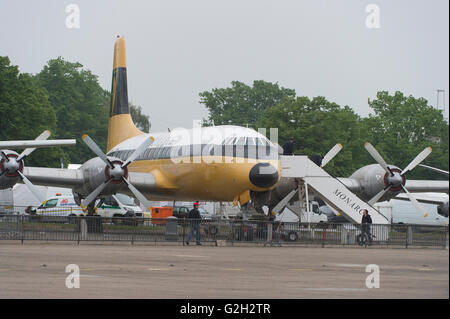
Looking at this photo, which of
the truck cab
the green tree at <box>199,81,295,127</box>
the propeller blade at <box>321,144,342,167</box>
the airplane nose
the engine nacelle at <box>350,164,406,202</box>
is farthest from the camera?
the green tree at <box>199,81,295,127</box>

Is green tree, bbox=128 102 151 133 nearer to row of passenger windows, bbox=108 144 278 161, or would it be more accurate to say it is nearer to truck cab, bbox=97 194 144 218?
truck cab, bbox=97 194 144 218

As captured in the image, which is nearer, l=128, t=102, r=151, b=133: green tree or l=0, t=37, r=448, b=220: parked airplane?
l=0, t=37, r=448, b=220: parked airplane

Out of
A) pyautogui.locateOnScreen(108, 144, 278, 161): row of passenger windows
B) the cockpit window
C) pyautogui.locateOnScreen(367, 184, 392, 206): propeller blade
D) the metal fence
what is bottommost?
the metal fence

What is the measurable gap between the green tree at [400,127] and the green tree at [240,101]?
18670 millimetres

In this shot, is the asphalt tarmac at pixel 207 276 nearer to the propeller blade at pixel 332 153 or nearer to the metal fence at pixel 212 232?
the metal fence at pixel 212 232

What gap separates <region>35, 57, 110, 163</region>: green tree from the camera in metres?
98.3

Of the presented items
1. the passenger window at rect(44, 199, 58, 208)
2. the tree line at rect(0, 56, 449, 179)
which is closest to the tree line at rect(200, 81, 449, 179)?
the tree line at rect(0, 56, 449, 179)

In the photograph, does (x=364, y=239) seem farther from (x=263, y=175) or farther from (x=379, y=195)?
(x=379, y=195)

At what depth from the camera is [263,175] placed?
31.0m

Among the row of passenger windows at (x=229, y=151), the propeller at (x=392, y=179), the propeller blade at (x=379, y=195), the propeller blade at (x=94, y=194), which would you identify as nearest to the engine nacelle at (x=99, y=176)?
the propeller blade at (x=94, y=194)

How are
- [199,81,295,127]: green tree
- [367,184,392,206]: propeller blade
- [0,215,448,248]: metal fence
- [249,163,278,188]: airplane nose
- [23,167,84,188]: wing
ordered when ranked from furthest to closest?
[199,81,295,127]: green tree
[367,184,392,206]: propeller blade
[23,167,84,188]: wing
[249,163,278,188]: airplane nose
[0,215,448,248]: metal fence

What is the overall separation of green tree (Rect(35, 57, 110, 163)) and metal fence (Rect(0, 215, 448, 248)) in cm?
6970

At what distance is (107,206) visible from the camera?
52.8 m

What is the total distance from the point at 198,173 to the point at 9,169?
855cm
